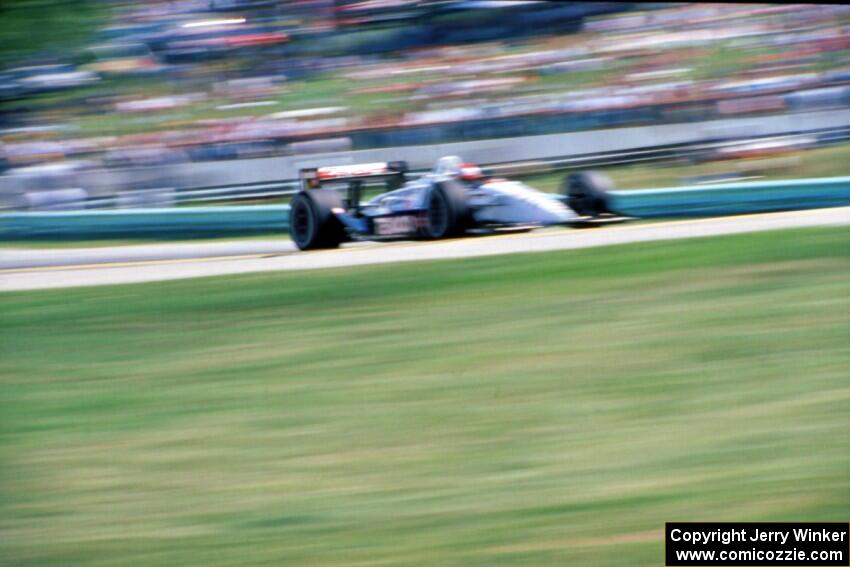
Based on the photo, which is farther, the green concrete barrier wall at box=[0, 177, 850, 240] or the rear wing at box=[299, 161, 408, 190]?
the green concrete barrier wall at box=[0, 177, 850, 240]

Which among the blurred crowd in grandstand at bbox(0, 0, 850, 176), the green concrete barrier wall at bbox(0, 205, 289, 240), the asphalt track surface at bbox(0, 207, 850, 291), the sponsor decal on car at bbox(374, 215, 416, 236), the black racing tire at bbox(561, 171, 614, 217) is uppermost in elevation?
the blurred crowd in grandstand at bbox(0, 0, 850, 176)

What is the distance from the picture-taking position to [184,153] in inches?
697

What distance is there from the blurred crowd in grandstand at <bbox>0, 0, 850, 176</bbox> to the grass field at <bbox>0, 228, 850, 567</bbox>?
36.1 ft

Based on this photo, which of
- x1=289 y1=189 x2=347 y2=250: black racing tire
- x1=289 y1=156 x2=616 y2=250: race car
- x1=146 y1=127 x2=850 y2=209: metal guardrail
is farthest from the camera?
x1=146 y1=127 x2=850 y2=209: metal guardrail

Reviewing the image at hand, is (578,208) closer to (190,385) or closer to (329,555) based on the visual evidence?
(190,385)

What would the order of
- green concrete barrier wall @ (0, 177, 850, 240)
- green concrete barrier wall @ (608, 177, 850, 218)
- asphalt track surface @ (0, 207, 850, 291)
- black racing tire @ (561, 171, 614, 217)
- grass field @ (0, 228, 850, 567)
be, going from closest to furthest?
grass field @ (0, 228, 850, 567)
asphalt track surface @ (0, 207, 850, 291)
black racing tire @ (561, 171, 614, 217)
green concrete barrier wall @ (608, 177, 850, 218)
green concrete barrier wall @ (0, 177, 850, 240)

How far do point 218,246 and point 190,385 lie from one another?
778cm

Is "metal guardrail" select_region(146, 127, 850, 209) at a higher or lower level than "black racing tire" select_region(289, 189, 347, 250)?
higher

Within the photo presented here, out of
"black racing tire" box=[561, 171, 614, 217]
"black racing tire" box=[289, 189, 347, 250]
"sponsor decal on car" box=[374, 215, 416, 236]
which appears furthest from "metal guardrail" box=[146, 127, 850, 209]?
"black racing tire" box=[561, 171, 614, 217]

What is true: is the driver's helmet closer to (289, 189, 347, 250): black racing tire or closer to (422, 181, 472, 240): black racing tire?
(422, 181, 472, 240): black racing tire

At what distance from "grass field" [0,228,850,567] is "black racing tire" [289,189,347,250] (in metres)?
3.80

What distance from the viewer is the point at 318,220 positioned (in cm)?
1067

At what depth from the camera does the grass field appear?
327 centimetres

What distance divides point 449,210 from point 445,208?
0.07 meters
